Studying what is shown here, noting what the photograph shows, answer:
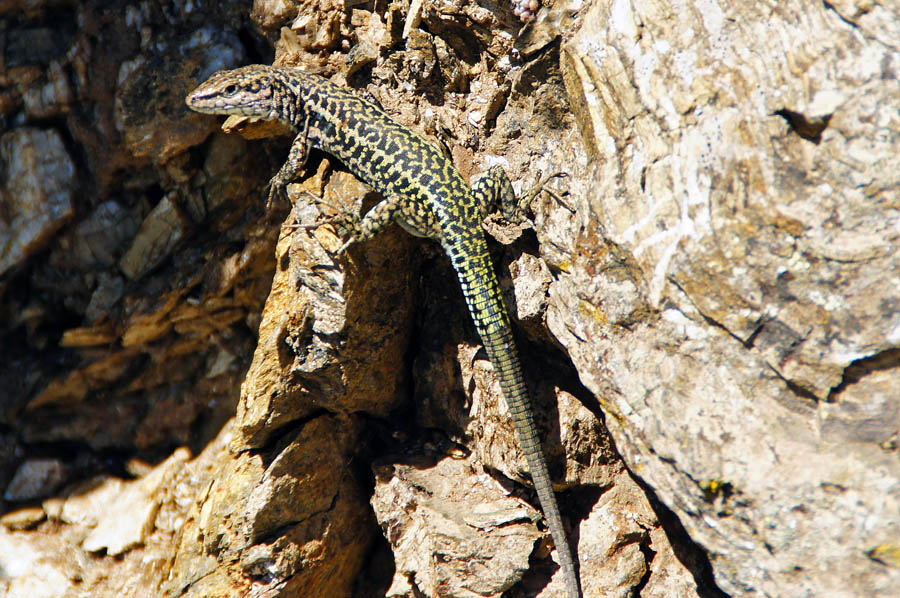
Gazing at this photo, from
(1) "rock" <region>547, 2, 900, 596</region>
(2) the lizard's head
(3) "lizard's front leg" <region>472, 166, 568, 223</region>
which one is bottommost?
(1) "rock" <region>547, 2, 900, 596</region>

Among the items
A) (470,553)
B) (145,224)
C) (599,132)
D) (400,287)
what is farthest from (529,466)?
(145,224)

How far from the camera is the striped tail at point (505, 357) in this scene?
11.9 ft

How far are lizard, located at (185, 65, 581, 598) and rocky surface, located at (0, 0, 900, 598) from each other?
21 cm

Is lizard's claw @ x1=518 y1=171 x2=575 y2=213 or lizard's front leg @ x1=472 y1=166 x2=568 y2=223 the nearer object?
lizard's claw @ x1=518 y1=171 x2=575 y2=213

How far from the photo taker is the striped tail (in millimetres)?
3637

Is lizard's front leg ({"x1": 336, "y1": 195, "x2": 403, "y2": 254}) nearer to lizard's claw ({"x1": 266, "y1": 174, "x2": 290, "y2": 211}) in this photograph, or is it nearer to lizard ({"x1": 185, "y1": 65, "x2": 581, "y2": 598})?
lizard ({"x1": 185, "y1": 65, "x2": 581, "y2": 598})

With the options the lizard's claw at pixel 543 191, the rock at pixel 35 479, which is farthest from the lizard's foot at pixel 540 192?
the rock at pixel 35 479

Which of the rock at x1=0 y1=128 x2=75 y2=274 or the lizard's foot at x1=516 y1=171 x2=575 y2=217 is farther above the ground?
the rock at x1=0 y1=128 x2=75 y2=274

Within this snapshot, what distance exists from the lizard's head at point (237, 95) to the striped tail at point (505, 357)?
1.67 m

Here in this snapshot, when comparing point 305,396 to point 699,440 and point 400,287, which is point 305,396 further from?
point 699,440

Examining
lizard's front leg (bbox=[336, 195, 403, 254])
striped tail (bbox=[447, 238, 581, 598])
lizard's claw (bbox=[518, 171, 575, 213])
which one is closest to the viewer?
lizard's claw (bbox=[518, 171, 575, 213])

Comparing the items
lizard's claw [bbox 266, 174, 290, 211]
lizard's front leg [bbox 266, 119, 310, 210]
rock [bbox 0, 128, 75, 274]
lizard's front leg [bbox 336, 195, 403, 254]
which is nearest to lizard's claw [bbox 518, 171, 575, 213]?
lizard's front leg [bbox 336, 195, 403, 254]

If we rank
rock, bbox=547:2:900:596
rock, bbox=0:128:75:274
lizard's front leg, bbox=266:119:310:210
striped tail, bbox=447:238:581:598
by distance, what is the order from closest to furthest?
rock, bbox=547:2:900:596 < striped tail, bbox=447:238:581:598 < lizard's front leg, bbox=266:119:310:210 < rock, bbox=0:128:75:274

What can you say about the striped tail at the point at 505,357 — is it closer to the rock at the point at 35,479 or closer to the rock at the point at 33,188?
the rock at the point at 33,188
